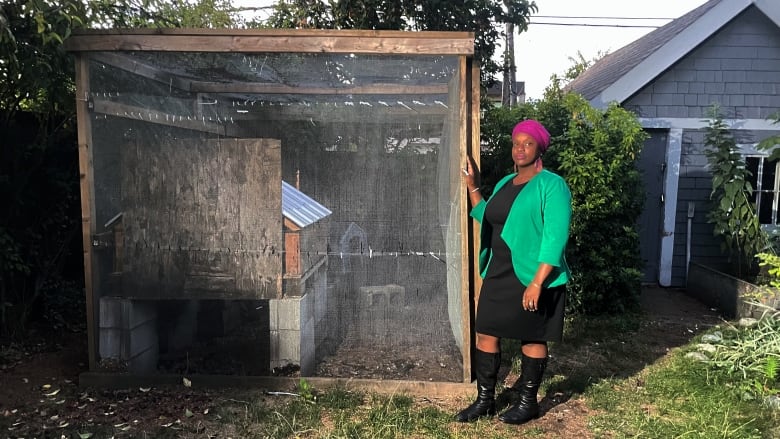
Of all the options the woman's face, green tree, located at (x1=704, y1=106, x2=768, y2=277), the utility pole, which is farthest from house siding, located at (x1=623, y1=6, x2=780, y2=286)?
the woman's face

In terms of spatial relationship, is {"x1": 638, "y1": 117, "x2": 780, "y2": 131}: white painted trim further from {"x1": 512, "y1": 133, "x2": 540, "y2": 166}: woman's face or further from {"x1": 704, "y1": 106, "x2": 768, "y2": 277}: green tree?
{"x1": 512, "y1": 133, "x2": 540, "y2": 166}: woman's face

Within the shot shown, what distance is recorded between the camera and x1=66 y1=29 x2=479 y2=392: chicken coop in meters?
3.39

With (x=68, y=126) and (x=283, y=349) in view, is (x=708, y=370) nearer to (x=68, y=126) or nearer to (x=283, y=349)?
(x=283, y=349)

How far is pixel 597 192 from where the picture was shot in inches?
205

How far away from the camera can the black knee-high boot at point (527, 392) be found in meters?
2.98

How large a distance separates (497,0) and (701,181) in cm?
344

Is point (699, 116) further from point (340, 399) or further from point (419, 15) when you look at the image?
point (340, 399)

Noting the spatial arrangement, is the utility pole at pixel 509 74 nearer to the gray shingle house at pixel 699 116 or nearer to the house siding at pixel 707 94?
the gray shingle house at pixel 699 116

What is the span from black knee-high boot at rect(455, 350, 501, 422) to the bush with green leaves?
252 cm

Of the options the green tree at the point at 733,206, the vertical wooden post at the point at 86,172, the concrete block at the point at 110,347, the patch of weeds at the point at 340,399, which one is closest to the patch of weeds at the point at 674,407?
the patch of weeds at the point at 340,399

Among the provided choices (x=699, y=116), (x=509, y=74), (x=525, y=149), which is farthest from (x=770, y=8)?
(x=525, y=149)

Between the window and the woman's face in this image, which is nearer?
the woman's face

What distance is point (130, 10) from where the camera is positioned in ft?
13.7

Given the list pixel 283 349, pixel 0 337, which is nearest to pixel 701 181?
pixel 283 349
